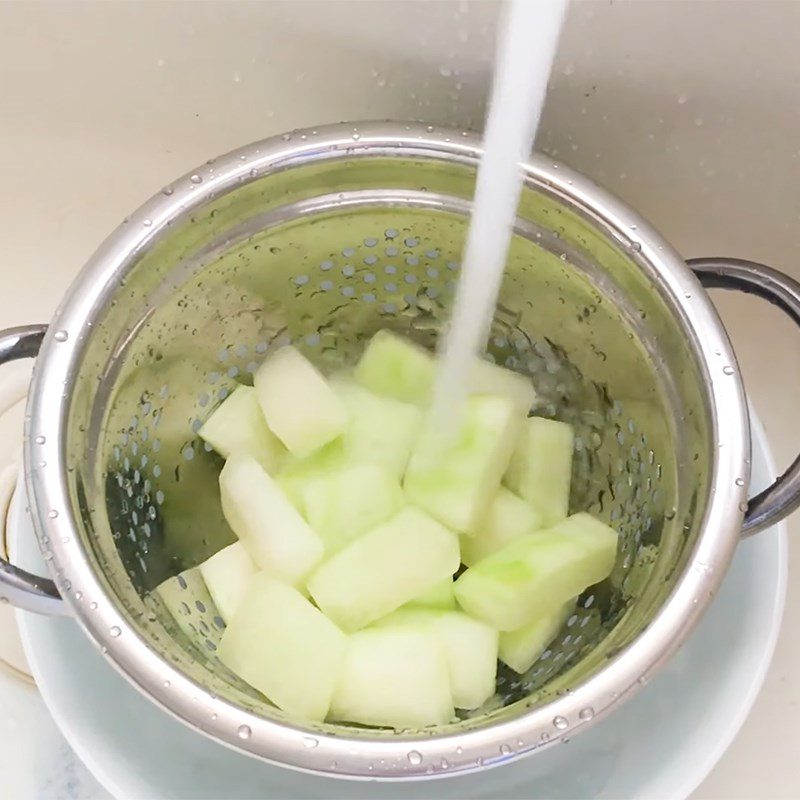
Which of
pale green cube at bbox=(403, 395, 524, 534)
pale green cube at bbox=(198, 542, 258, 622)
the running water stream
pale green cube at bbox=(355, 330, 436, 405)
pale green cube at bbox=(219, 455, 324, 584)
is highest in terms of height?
the running water stream

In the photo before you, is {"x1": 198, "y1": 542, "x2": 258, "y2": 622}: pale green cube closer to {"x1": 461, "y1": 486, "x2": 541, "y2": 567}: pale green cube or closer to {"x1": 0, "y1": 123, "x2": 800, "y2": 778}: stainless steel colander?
{"x1": 0, "y1": 123, "x2": 800, "y2": 778}: stainless steel colander

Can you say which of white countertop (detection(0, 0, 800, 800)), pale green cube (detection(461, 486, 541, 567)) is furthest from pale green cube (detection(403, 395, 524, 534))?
white countertop (detection(0, 0, 800, 800))

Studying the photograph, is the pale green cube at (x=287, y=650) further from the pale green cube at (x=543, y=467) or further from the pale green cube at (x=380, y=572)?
the pale green cube at (x=543, y=467)

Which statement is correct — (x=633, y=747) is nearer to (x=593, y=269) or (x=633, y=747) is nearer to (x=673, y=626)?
(x=673, y=626)

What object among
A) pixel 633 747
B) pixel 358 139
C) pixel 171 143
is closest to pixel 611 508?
pixel 633 747

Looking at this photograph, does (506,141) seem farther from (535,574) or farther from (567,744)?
(567,744)

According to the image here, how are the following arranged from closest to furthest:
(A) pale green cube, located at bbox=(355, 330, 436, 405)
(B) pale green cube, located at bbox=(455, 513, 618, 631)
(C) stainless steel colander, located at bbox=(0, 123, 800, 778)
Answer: (C) stainless steel colander, located at bbox=(0, 123, 800, 778), (B) pale green cube, located at bbox=(455, 513, 618, 631), (A) pale green cube, located at bbox=(355, 330, 436, 405)

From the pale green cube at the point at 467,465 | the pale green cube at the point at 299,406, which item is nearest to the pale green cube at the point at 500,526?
the pale green cube at the point at 467,465

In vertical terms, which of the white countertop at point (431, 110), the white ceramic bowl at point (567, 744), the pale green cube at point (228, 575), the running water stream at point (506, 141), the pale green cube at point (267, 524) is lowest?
the white ceramic bowl at point (567, 744)
